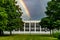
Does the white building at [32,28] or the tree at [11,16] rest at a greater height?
the tree at [11,16]

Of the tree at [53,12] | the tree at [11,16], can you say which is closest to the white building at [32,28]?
the tree at [11,16]

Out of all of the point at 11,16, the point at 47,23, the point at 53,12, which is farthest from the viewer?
the point at 11,16

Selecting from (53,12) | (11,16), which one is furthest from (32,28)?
(53,12)

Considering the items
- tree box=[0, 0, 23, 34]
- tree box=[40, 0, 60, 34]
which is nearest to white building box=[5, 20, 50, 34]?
tree box=[0, 0, 23, 34]

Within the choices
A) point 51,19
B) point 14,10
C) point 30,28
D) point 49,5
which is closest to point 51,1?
point 49,5

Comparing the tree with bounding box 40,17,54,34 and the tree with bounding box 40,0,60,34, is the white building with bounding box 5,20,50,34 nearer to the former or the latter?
the tree with bounding box 40,17,54,34

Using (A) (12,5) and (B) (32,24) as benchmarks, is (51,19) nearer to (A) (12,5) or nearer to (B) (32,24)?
(A) (12,5)

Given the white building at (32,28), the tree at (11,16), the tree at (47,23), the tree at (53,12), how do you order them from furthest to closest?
the white building at (32,28), the tree at (11,16), the tree at (47,23), the tree at (53,12)

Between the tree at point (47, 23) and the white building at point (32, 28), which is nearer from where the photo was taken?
the tree at point (47, 23)

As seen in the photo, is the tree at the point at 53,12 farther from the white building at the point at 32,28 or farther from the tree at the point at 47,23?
the white building at the point at 32,28

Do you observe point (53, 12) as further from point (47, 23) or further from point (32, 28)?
point (32, 28)

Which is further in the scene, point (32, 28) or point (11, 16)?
point (32, 28)

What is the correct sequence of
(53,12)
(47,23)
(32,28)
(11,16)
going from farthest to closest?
(32,28)
(11,16)
(47,23)
(53,12)

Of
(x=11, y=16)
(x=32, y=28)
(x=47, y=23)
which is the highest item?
(x=11, y=16)
